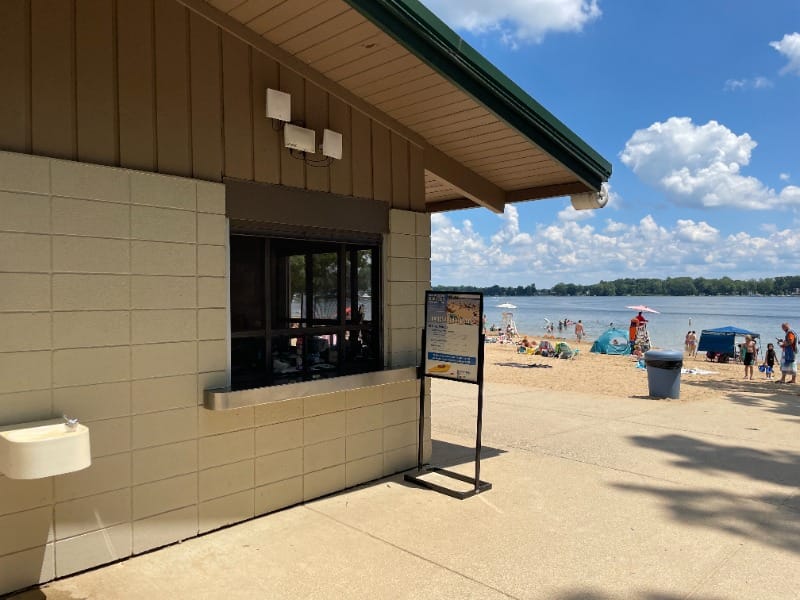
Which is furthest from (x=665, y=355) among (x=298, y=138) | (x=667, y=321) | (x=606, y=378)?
(x=667, y=321)

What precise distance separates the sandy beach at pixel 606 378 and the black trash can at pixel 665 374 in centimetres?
31

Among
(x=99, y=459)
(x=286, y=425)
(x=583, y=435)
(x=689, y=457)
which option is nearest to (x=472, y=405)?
(x=583, y=435)

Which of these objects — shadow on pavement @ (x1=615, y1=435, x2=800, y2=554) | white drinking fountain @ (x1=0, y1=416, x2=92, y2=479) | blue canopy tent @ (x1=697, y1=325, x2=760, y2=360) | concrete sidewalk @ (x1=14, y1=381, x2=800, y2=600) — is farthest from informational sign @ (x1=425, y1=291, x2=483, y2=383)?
blue canopy tent @ (x1=697, y1=325, x2=760, y2=360)

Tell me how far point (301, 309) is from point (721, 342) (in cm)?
2359

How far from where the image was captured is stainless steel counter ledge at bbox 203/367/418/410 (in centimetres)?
422

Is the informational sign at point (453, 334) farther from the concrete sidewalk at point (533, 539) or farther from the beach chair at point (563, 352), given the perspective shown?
the beach chair at point (563, 352)

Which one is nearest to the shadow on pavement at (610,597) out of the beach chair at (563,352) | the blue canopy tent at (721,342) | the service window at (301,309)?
the service window at (301,309)

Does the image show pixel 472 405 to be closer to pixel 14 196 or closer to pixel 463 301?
pixel 463 301

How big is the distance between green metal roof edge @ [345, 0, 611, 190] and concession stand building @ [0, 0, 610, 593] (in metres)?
0.02

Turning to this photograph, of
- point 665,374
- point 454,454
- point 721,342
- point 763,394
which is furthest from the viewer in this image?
point 721,342

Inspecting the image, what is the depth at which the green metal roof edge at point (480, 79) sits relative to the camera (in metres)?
4.05

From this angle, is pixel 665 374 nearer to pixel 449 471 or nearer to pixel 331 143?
pixel 449 471

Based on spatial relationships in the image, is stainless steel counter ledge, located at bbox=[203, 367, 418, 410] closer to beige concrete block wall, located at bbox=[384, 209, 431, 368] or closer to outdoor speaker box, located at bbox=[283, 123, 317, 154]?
beige concrete block wall, located at bbox=[384, 209, 431, 368]

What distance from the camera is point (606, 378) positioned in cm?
1486
